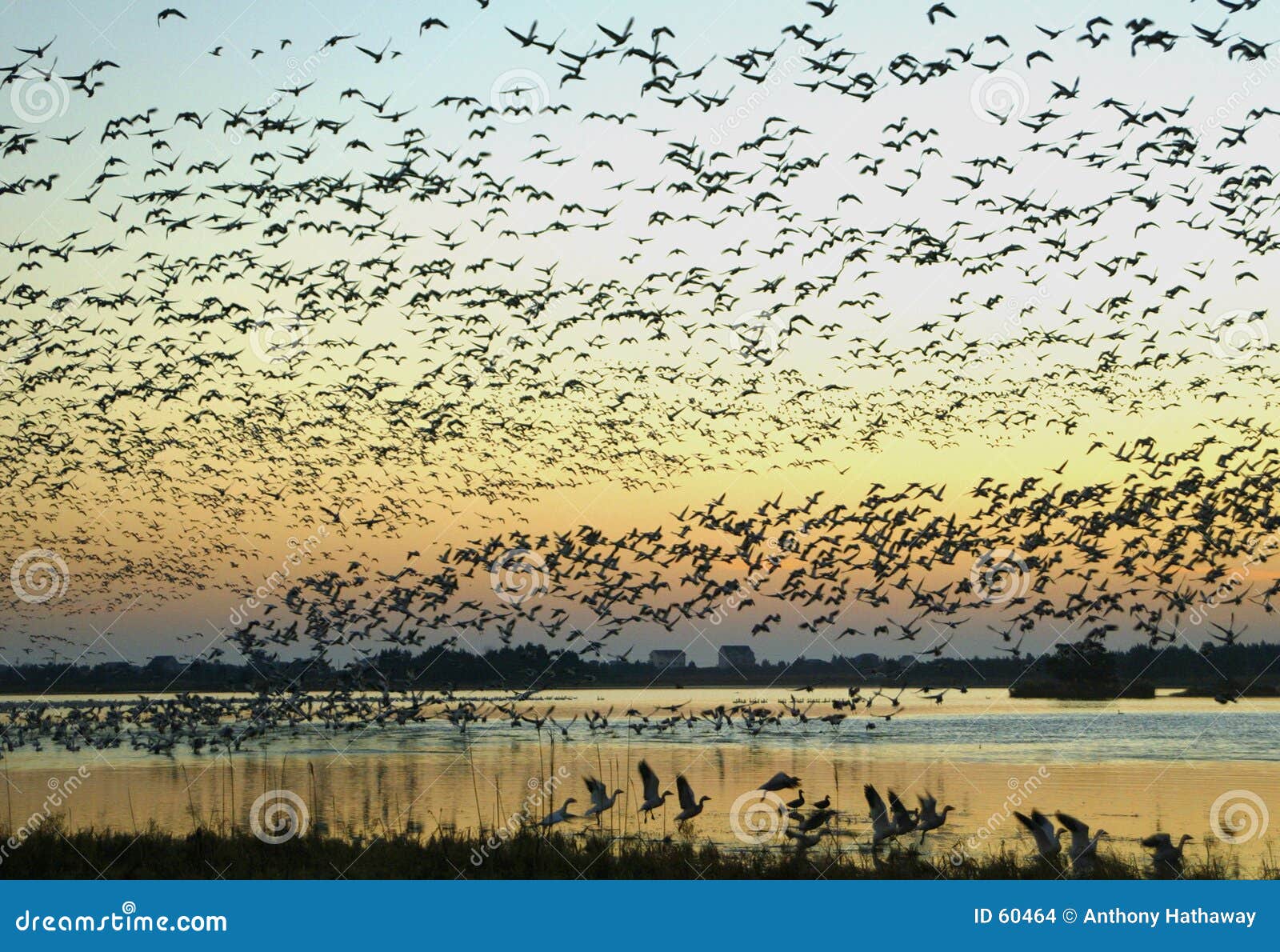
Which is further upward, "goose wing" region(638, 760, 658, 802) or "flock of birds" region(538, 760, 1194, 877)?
"goose wing" region(638, 760, 658, 802)

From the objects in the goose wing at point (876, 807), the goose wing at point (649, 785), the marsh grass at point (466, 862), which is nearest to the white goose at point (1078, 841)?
the marsh grass at point (466, 862)

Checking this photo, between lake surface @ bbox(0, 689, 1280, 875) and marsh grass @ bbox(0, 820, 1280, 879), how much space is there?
4.34 m

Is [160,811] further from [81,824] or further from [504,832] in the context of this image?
[504,832]

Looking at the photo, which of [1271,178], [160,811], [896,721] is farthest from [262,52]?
[896,721]

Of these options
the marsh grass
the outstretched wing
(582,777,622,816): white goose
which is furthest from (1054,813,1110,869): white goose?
(582,777,622,816): white goose

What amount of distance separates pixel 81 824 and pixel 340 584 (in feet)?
27.2

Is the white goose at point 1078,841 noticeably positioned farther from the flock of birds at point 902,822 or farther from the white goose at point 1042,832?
the white goose at point 1042,832

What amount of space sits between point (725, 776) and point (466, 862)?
25.3m

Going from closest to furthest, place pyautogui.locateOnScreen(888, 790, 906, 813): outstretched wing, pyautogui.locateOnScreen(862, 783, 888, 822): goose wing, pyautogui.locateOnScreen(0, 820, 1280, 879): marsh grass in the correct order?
pyautogui.locateOnScreen(0, 820, 1280, 879): marsh grass, pyautogui.locateOnScreen(862, 783, 888, 822): goose wing, pyautogui.locateOnScreen(888, 790, 906, 813): outstretched wing

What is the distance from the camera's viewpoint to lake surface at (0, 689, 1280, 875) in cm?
3172

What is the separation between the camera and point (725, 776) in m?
45.6

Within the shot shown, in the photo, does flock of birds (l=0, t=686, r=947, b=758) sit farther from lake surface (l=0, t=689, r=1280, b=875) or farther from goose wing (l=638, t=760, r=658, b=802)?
goose wing (l=638, t=760, r=658, b=802)

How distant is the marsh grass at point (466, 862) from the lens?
20750 mm

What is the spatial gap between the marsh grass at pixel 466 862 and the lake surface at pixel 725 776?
4339 millimetres
